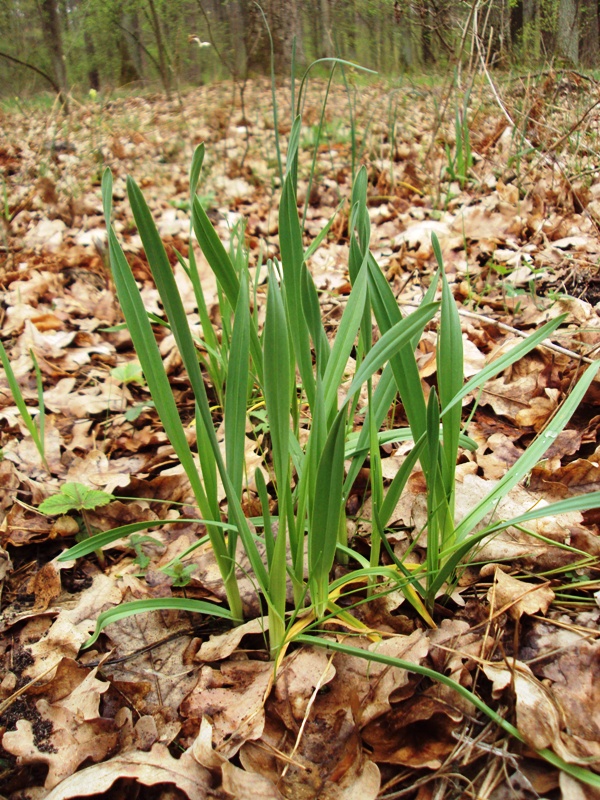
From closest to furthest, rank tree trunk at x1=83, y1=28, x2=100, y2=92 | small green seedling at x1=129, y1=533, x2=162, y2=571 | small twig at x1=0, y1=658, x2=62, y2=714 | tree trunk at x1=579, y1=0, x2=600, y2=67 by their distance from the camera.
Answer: small twig at x1=0, y1=658, x2=62, y2=714
small green seedling at x1=129, y1=533, x2=162, y2=571
tree trunk at x1=579, y1=0, x2=600, y2=67
tree trunk at x1=83, y1=28, x2=100, y2=92

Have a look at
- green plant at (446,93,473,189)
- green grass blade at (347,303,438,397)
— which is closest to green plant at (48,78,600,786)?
green grass blade at (347,303,438,397)

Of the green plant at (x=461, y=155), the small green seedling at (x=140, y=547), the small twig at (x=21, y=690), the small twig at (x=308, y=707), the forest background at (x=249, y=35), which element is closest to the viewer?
the small twig at (x=308, y=707)

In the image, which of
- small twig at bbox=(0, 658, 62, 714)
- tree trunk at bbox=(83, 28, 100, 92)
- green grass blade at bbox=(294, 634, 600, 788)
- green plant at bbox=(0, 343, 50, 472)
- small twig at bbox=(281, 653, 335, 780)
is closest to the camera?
green grass blade at bbox=(294, 634, 600, 788)

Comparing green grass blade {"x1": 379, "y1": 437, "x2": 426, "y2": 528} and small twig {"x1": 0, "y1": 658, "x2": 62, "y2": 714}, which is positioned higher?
green grass blade {"x1": 379, "y1": 437, "x2": 426, "y2": 528}

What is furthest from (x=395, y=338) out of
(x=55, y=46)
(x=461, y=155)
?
(x=55, y=46)

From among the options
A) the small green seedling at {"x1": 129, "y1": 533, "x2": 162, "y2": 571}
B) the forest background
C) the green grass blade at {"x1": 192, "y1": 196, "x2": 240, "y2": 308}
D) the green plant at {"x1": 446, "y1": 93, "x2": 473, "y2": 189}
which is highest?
the forest background

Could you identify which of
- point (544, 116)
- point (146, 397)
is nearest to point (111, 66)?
point (544, 116)

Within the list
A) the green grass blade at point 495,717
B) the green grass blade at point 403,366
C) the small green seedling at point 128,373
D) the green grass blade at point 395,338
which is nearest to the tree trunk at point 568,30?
the small green seedling at point 128,373

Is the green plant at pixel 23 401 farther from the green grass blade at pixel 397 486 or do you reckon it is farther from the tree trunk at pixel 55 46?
the tree trunk at pixel 55 46

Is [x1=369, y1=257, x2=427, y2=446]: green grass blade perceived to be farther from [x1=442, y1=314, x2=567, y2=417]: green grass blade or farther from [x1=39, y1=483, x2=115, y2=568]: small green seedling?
[x1=39, y1=483, x2=115, y2=568]: small green seedling

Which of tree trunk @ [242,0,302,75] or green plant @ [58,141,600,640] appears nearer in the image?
green plant @ [58,141,600,640]
